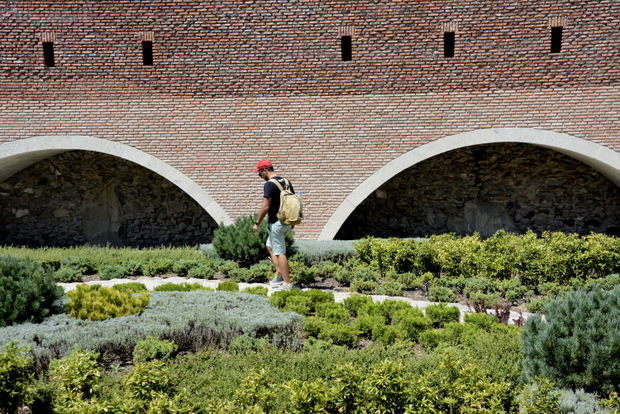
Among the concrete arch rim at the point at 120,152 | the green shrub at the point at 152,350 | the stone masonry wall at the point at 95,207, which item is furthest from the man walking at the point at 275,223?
the stone masonry wall at the point at 95,207

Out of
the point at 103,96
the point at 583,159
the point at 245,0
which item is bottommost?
the point at 583,159

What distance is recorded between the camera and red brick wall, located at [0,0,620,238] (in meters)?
10.4

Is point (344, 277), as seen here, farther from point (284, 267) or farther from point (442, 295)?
point (442, 295)

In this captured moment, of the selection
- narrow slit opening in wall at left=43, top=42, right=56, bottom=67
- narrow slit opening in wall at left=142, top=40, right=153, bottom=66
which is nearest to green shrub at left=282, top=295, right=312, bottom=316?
narrow slit opening in wall at left=142, top=40, right=153, bottom=66

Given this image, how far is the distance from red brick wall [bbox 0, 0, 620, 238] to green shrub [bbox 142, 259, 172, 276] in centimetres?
273

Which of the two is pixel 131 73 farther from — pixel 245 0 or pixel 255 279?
pixel 255 279

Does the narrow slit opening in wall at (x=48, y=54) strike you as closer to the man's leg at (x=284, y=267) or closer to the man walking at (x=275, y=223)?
the man walking at (x=275, y=223)

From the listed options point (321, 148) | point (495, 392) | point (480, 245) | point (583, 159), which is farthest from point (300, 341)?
point (583, 159)

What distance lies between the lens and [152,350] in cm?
446

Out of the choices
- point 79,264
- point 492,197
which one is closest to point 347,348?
point 79,264

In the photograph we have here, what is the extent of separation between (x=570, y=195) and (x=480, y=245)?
561 cm

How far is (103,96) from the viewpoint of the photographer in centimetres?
1092

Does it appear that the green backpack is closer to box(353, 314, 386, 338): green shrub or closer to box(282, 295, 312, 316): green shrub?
box(282, 295, 312, 316): green shrub

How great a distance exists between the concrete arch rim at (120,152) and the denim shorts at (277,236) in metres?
4.29
